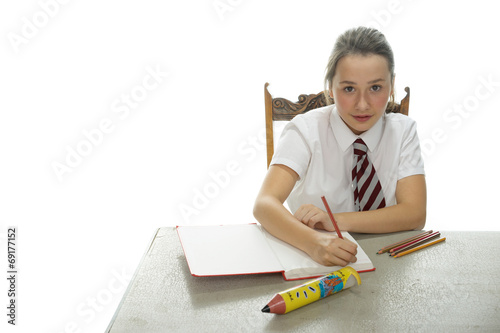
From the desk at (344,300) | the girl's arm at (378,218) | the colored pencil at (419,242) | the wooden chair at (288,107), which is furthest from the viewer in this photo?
the wooden chair at (288,107)

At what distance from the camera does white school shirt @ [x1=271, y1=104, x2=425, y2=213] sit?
146cm

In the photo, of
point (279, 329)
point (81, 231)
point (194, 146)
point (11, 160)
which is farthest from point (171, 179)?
point (279, 329)

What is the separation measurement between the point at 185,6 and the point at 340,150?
1153 millimetres

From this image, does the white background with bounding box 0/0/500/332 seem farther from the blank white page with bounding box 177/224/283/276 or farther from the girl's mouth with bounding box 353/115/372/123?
the blank white page with bounding box 177/224/283/276

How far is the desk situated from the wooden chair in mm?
665

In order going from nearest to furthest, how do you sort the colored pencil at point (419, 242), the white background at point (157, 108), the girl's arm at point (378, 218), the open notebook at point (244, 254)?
1. the open notebook at point (244, 254)
2. the colored pencil at point (419, 242)
3. the girl's arm at point (378, 218)
4. the white background at point (157, 108)

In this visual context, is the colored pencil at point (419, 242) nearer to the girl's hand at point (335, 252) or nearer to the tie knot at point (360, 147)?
the girl's hand at point (335, 252)

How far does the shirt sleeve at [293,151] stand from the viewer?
143cm

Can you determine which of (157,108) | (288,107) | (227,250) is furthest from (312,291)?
(157,108)

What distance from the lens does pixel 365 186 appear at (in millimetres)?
1409

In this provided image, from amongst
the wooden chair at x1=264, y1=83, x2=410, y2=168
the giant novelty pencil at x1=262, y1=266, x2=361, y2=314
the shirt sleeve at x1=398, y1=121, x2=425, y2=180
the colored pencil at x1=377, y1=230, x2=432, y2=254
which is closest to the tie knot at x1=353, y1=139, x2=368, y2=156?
the shirt sleeve at x1=398, y1=121, x2=425, y2=180

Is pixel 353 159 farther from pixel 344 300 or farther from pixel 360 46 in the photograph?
pixel 344 300

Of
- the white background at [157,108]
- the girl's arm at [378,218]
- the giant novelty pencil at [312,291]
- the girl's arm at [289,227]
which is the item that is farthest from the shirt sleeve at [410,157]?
the white background at [157,108]

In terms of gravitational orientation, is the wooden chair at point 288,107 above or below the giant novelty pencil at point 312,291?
above
